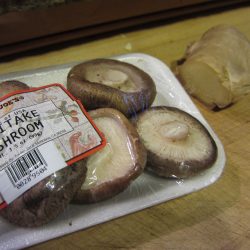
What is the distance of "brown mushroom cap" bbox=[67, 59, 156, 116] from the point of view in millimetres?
956

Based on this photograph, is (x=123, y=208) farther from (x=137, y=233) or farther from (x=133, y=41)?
(x=133, y=41)

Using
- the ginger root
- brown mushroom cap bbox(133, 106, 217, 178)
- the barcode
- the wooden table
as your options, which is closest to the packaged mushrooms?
the barcode

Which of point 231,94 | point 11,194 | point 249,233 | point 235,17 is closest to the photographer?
point 11,194

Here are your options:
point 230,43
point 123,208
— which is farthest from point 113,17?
point 123,208

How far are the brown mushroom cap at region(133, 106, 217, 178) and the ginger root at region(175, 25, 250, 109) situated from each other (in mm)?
278

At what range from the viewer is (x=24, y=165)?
739 millimetres

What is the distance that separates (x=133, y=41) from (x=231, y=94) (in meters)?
0.57

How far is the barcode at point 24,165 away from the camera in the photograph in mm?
730

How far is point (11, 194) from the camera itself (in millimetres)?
720

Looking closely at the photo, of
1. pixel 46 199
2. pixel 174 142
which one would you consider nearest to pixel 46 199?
pixel 46 199

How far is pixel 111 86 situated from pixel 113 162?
283mm

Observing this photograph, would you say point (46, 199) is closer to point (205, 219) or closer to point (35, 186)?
point (35, 186)

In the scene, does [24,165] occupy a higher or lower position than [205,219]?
higher

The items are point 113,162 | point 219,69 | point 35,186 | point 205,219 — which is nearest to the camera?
point 35,186
